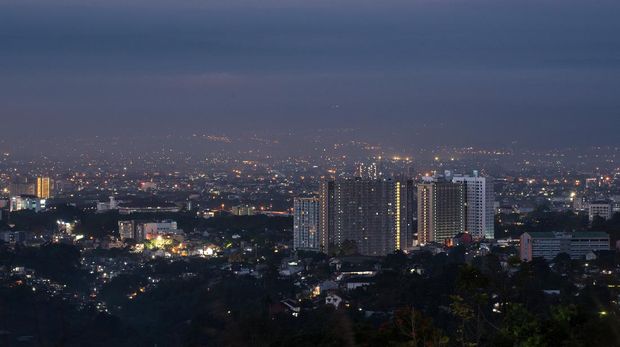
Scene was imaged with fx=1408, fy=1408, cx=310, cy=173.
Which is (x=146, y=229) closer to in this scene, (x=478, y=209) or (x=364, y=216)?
(x=364, y=216)

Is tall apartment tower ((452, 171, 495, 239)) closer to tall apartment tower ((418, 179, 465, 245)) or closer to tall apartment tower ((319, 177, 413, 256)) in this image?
tall apartment tower ((418, 179, 465, 245))

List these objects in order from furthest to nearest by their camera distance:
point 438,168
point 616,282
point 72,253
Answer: point 438,168
point 72,253
point 616,282

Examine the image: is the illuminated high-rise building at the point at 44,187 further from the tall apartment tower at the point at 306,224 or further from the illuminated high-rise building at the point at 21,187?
the tall apartment tower at the point at 306,224

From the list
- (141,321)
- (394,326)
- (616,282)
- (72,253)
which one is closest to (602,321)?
(394,326)

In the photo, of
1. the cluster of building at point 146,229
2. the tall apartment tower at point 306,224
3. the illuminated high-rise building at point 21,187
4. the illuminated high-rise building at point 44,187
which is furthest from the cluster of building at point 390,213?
the illuminated high-rise building at point 21,187

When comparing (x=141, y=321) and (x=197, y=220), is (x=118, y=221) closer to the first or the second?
(x=197, y=220)

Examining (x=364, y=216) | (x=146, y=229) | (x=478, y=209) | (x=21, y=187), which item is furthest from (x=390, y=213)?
(x=21, y=187)
